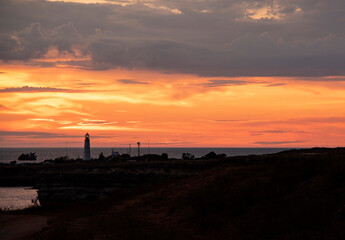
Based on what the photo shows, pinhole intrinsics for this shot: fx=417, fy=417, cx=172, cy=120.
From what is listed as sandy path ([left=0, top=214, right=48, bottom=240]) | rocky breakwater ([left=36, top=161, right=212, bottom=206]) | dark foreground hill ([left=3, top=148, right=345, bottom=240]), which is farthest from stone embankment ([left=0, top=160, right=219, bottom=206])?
sandy path ([left=0, top=214, right=48, bottom=240])

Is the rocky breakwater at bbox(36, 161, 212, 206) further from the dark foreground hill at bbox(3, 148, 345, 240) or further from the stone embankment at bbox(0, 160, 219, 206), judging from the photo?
the dark foreground hill at bbox(3, 148, 345, 240)

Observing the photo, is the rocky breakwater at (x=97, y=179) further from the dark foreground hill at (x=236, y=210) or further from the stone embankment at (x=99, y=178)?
the dark foreground hill at (x=236, y=210)

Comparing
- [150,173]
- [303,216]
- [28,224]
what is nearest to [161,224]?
[303,216]

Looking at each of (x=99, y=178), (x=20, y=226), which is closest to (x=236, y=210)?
(x=20, y=226)

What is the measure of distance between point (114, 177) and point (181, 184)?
5.80 meters

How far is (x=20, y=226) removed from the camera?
830 inches

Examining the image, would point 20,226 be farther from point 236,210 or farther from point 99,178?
point 236,210

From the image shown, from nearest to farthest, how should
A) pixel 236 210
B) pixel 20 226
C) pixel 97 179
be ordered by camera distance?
1. pixel 236 210
2. pixel 20 226
3. pixel 97 179

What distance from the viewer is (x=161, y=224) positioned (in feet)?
59.1

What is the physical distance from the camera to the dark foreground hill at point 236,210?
1402 cm

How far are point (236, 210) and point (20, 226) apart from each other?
11.1 metres

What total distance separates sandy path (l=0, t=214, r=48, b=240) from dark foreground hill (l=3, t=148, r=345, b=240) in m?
0.67

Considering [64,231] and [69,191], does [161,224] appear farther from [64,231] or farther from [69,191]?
[69,191]

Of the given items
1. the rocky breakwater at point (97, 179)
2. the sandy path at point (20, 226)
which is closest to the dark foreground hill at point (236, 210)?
the sandy path at point (20, 226)
